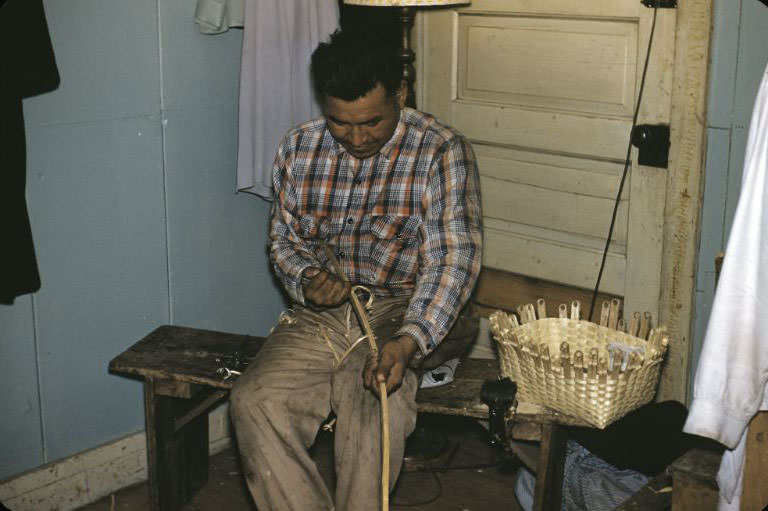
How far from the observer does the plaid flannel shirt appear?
2934 mm

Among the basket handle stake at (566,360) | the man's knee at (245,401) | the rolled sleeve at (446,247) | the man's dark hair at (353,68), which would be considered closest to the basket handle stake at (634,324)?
the basket handle stake at (566,360)

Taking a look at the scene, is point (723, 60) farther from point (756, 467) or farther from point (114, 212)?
point (114, 212)

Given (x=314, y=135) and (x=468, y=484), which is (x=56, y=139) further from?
(x=468, y=484)

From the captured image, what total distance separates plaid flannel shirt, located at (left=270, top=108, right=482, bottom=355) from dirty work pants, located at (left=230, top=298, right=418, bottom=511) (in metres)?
0.24

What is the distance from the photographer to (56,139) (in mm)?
3090

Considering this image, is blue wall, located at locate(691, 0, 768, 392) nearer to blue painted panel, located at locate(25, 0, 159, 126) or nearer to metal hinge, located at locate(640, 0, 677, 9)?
metal hinge, located at locate(640, 0, 677, 9)

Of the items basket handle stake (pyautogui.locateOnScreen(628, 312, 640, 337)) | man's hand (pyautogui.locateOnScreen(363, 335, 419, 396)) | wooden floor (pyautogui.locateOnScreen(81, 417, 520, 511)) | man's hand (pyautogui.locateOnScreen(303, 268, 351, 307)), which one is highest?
man's hand (pyautogui.locateOnScreen(303, 268, 351, 307))

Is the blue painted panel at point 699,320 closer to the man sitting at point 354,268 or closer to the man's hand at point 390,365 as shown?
the man sitting at point 354,268

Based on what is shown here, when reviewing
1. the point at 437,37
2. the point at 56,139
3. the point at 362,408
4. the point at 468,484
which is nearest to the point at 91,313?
the point at 56,139

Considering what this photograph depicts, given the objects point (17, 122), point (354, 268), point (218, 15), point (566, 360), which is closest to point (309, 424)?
point (354, 268)

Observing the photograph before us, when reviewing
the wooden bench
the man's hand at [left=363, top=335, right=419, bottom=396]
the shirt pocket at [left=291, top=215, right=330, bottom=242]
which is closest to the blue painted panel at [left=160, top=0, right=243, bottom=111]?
the shirt pocket at [left=291, top=215, right=330, bottom=242]

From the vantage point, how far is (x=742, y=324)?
6.77 feet

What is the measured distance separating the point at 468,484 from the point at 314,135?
134 centimetres

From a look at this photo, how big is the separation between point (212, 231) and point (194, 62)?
0.60 metres
